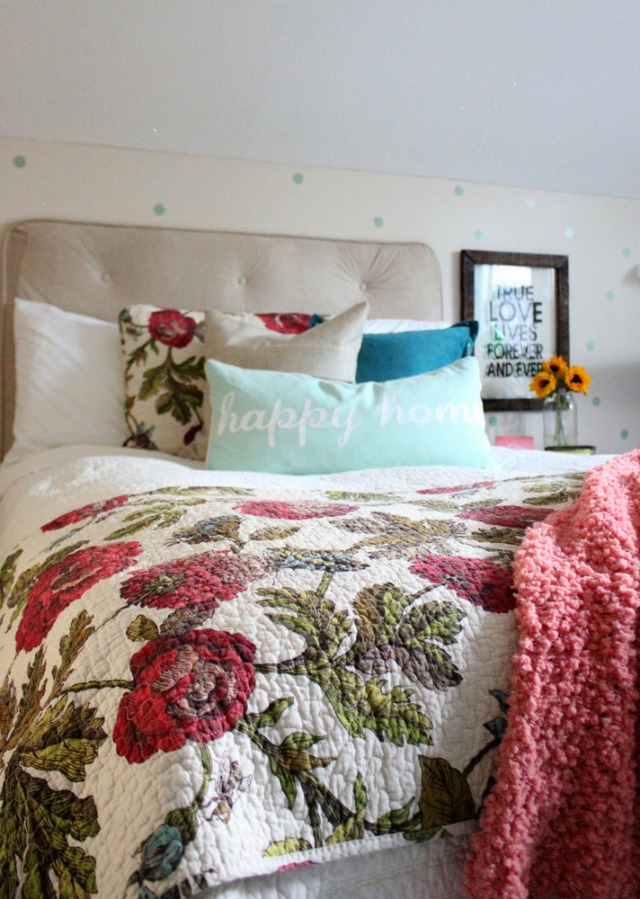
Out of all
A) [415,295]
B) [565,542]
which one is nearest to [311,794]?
[565,542]

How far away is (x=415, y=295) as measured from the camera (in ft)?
8.78

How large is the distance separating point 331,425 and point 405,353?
0.50m

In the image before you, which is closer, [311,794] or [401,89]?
[311,794]

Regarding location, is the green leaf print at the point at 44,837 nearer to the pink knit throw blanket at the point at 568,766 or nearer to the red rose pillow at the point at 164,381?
the pink knit throw blanket at the point at 568,766

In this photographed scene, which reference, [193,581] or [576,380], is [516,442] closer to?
[576,380]

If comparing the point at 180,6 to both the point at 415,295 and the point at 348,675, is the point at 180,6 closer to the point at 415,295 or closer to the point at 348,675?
the point at 415,295

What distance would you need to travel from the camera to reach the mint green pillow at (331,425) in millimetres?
1419

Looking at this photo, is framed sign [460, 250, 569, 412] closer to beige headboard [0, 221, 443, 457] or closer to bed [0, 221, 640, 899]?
beige headboard [0, 221, 443, 457]

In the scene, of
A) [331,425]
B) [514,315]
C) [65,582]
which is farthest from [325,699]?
[514,315]

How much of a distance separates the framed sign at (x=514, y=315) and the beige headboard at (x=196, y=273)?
26 cm

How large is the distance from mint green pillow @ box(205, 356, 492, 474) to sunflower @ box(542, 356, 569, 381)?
1.41 meters

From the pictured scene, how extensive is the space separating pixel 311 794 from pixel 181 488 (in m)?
0.62

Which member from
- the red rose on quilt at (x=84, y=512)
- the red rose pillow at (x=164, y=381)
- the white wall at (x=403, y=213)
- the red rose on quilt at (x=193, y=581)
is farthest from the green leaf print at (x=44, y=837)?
the white wall at (x=403, y=213)

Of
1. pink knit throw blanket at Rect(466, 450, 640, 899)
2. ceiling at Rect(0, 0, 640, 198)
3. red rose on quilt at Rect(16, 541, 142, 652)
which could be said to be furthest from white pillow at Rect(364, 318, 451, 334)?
pink knit throw blanket at Rect(466, 450, 640, 899)
